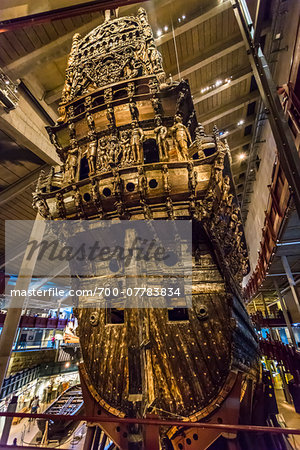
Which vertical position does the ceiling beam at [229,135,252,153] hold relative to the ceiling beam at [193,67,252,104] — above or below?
above

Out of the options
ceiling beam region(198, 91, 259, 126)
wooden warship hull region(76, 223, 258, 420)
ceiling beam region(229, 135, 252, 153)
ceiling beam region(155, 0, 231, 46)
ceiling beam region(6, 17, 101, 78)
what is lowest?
wooden warship hull region(76, 223, 258, 420)

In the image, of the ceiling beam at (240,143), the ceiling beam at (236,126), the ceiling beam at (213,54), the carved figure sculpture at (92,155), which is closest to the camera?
the carved figure sculpture at (92,155)

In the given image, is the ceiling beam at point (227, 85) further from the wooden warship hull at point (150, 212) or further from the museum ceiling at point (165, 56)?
the wooden warship hull at point (150, 212)

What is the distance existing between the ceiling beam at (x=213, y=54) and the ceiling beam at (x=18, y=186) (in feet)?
23.9

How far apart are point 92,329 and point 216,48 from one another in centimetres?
1157

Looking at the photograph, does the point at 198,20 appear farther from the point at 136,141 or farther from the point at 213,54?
the point at 136,141

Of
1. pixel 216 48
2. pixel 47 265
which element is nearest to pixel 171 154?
Result: pixel 216 48

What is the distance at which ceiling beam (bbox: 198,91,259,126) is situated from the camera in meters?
11.0

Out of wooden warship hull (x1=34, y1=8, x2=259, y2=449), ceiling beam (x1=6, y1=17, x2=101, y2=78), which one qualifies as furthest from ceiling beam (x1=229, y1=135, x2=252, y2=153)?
wooden warship hull (x1=34, y1=8, x2=259, y2=449)

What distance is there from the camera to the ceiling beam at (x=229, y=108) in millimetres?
11029

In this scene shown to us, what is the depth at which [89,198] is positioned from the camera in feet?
11.5

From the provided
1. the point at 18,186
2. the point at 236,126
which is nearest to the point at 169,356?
the point at 18,186

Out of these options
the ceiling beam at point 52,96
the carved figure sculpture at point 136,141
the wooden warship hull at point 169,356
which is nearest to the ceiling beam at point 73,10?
the carved figure sculpture at point 136,141

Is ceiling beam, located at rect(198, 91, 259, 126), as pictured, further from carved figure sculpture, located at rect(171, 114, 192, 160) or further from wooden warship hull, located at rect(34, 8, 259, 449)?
carved figure sculpture, located at rect(171, 114, 192, 160)
